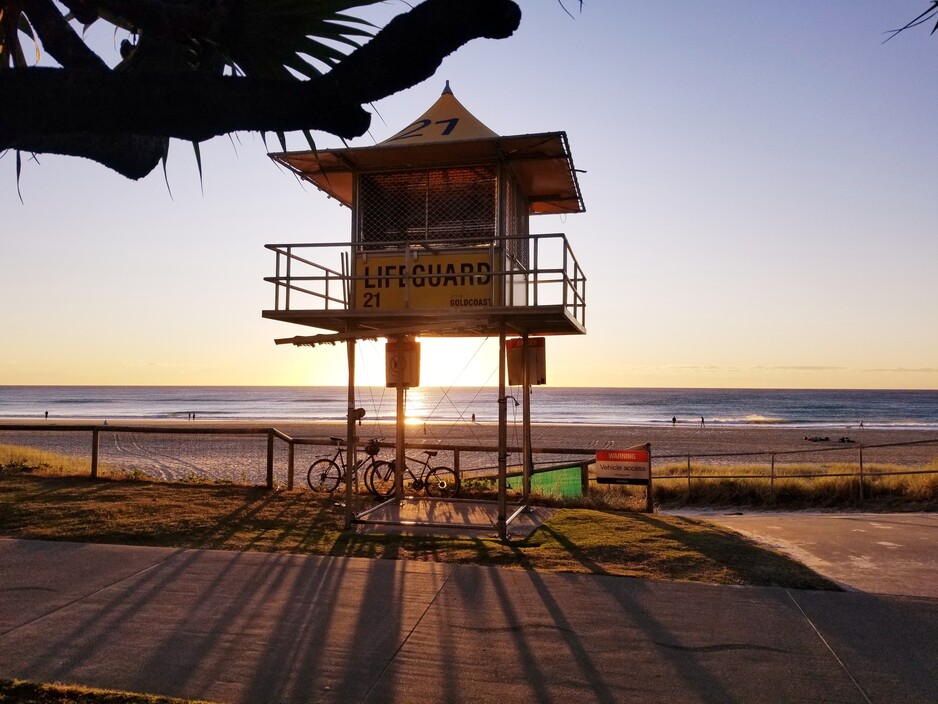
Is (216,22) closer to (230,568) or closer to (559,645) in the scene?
(559,645)

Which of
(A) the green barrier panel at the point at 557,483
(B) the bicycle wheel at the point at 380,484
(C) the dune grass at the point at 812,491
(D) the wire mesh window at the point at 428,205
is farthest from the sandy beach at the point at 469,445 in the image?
(D) the wire mesh window at the point at 428,205

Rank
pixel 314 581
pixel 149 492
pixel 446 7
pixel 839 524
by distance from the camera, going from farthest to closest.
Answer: pixel 149 492 < pixel 839 524 < pixel 314 581 < pixel 446 7

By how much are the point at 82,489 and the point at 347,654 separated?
10.4 meters

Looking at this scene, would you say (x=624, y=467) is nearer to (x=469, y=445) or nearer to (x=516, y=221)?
(x=469, y=445)

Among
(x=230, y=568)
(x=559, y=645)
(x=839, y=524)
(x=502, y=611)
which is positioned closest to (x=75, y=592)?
(x=230, y=568)

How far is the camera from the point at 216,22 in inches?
189

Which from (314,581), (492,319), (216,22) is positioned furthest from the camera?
(492,319)

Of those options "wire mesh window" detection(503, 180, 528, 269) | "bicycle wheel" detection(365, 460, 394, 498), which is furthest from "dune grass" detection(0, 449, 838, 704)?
"wire mesh window" detection(503, 180, 528, 269)

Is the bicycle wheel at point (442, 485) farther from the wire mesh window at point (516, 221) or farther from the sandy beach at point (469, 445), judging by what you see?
the wire mesh window at point (516, 221)

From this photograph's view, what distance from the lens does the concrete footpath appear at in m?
5.41

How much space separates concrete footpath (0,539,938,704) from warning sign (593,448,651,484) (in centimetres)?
567

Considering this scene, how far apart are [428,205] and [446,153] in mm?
910

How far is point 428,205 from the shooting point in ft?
41.1

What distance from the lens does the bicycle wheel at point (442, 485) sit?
15305 mm
